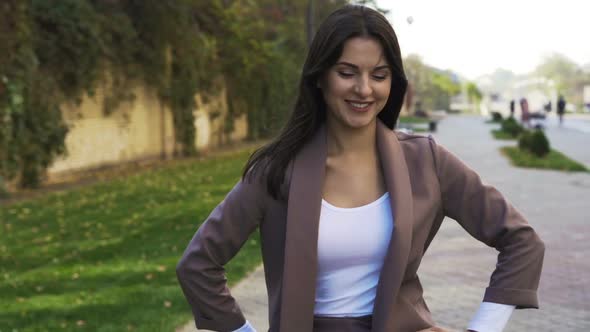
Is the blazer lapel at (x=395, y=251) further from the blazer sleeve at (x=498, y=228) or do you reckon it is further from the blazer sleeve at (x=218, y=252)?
the blazer sleeve at (x=218, y=252)

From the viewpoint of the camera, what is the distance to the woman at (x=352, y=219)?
1863 mm

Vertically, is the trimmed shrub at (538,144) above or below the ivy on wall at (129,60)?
below

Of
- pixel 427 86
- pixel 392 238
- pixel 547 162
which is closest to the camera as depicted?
pixel 392 238

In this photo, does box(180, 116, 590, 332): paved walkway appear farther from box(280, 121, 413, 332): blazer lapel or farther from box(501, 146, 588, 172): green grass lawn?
box(501, 146, 588, 172): green grass lawn

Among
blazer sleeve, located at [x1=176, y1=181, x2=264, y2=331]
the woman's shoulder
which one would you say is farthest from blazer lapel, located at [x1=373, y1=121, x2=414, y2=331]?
blazer sleeve, located at [x1=176, y1=181, x2=264, y2=331]

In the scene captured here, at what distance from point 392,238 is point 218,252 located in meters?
0.45

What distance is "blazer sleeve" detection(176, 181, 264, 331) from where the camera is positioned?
6.28 ft

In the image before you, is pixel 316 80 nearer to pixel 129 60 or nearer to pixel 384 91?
pixel 384 91

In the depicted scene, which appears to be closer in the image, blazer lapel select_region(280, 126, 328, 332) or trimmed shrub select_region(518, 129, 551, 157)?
blazer lapel select_region(280, 126, 328, 332)

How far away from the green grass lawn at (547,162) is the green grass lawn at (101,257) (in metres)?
8.32

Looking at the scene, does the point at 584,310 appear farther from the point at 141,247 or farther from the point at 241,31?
the point at 241,31

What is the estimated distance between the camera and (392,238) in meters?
1.83

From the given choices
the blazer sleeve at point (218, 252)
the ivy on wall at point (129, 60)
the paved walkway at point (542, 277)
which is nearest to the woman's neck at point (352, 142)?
the blazer sleeve at point (218, 252)

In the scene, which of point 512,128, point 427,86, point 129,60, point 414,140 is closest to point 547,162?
point 129,60
